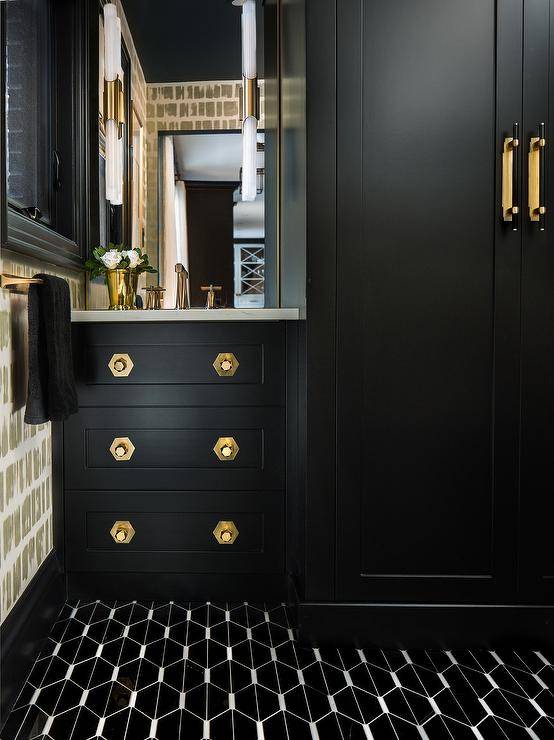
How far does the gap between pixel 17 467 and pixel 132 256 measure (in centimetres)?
89

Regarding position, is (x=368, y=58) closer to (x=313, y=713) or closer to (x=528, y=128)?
(x=528, y=128)

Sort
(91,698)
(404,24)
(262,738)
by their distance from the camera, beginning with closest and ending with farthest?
(262,738), (91,698), (404,24)

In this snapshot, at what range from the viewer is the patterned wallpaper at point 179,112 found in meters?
2.10

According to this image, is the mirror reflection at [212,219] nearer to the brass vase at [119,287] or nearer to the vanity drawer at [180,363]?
the brass vase at [119,287]

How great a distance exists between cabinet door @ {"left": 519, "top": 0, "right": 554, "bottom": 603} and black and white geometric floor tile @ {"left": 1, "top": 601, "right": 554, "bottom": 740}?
0.92ft

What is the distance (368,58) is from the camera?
4.64 feet

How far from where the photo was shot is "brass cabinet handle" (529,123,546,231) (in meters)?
1.42

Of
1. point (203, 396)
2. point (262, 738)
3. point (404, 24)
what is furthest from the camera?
point (203, 396)

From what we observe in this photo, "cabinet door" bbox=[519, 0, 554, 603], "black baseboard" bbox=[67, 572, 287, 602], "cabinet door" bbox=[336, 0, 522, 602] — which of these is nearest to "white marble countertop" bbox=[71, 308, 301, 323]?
"cabinet door" bbox=[336, 0, 522, 602]

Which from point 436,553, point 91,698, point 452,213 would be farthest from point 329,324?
point 91,698

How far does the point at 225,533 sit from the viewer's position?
1.75 m

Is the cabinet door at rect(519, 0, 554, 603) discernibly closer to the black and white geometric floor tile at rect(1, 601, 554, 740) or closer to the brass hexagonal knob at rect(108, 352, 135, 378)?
the black and white geometric floor tile at rect(1, 601, 554, 740)

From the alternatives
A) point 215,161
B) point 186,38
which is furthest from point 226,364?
point 186,38

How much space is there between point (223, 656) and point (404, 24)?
1753 mm
